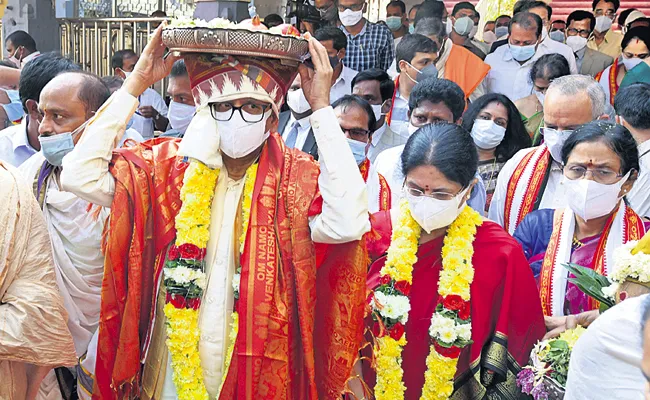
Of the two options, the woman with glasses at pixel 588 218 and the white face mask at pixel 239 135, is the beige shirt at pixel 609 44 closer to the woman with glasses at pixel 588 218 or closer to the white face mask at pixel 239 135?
the woman with glasses at pixel 588 218

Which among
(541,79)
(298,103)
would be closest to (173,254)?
(298,103)

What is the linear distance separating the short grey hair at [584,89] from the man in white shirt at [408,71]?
5.79ft

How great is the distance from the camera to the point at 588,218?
12.7ft

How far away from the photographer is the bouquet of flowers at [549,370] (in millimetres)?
3098

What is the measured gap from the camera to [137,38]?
11305 mm

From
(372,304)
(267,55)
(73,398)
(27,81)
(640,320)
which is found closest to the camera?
(640,320)

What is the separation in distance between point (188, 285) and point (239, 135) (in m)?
0.60

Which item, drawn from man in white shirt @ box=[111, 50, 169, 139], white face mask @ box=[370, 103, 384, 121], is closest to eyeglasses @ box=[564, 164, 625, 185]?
white face mask @ box=[370, 103, 384, 121]

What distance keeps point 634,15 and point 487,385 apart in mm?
9592

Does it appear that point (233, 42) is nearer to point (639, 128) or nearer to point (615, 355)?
point (615, 355)

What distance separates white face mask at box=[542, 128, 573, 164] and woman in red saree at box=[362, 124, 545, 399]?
46.3 inches

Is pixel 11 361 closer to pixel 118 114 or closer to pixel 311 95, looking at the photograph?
pixel 118 114

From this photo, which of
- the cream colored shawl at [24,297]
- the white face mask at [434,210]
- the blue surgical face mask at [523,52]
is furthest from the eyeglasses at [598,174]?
the blue surgical face mask at [523,52]

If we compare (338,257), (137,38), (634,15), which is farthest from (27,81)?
(634,15)
